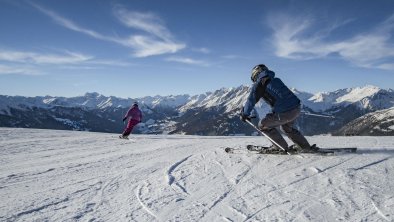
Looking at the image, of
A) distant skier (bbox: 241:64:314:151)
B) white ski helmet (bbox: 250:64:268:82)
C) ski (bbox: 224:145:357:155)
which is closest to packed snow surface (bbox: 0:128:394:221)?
ski (bbox: 224:145:357:155)

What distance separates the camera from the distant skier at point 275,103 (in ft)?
30.5

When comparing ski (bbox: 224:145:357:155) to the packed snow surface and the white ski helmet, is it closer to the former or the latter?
the packed snow surface

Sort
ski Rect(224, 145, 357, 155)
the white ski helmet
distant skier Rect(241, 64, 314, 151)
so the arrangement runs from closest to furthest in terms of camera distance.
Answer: ski Rect(224, 145, 357, 155) → distant skier Rect(241, 64, 314, 151) → the white ski helmet

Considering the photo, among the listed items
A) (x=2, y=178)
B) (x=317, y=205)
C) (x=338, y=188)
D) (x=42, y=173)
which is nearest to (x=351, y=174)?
(x=338, y=188)

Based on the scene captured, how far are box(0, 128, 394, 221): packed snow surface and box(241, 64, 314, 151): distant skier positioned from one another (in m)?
0.69

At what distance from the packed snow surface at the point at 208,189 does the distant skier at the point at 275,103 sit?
691 millimetres

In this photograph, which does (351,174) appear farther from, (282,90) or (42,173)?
(42,173)

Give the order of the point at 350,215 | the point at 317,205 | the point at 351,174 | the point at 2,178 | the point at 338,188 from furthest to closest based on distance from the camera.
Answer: the point at 2,178 → the point at 351,174 → the point at 338,188 → the point at 317,205 → the point at 350,215

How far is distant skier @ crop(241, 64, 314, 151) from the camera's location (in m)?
9.28

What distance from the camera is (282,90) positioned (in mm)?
9305

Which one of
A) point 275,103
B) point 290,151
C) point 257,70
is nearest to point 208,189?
point 290,151

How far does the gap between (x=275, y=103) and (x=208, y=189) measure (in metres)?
3.69

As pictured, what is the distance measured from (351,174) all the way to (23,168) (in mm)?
7826

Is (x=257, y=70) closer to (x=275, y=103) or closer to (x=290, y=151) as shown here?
(x=275, y=103)
